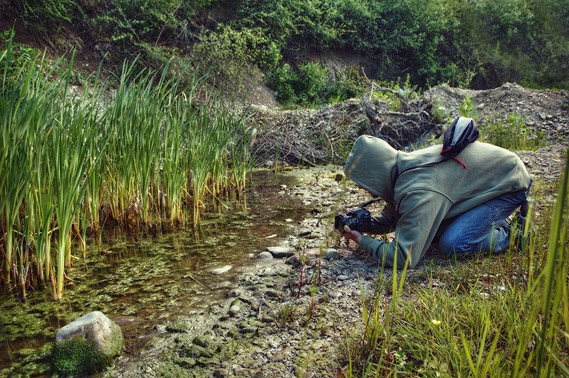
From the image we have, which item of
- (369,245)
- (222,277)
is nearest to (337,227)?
(369,245)

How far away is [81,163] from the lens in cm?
292

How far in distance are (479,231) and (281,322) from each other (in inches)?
62.8

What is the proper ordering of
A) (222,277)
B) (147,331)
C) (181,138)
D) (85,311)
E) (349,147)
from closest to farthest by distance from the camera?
(147,331), (85,311), (222,277), (181,138), (349,147)

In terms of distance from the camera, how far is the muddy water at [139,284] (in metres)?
2.42

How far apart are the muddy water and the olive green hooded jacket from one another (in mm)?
1275

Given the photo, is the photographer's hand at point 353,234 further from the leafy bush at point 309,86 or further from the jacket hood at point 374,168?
the leafy bush at point 309,86

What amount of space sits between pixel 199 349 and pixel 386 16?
753 inches

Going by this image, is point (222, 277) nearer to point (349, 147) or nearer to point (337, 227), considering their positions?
point (337, 227)

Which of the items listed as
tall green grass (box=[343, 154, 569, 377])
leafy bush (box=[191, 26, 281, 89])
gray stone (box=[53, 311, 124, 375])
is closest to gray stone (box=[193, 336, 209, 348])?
gray stone (box=[53, 311, 124, 375])

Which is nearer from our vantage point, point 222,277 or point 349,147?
point 222,277

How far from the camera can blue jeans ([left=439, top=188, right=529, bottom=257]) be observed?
10.0 feet

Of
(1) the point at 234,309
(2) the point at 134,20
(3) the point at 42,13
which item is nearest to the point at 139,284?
(1) the point at 234,309

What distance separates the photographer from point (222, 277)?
Result: 3326mm

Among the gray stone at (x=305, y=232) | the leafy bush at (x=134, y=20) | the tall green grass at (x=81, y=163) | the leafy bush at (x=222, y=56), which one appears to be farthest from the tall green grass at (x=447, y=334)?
the leafy bush at (x=134, y=20)
